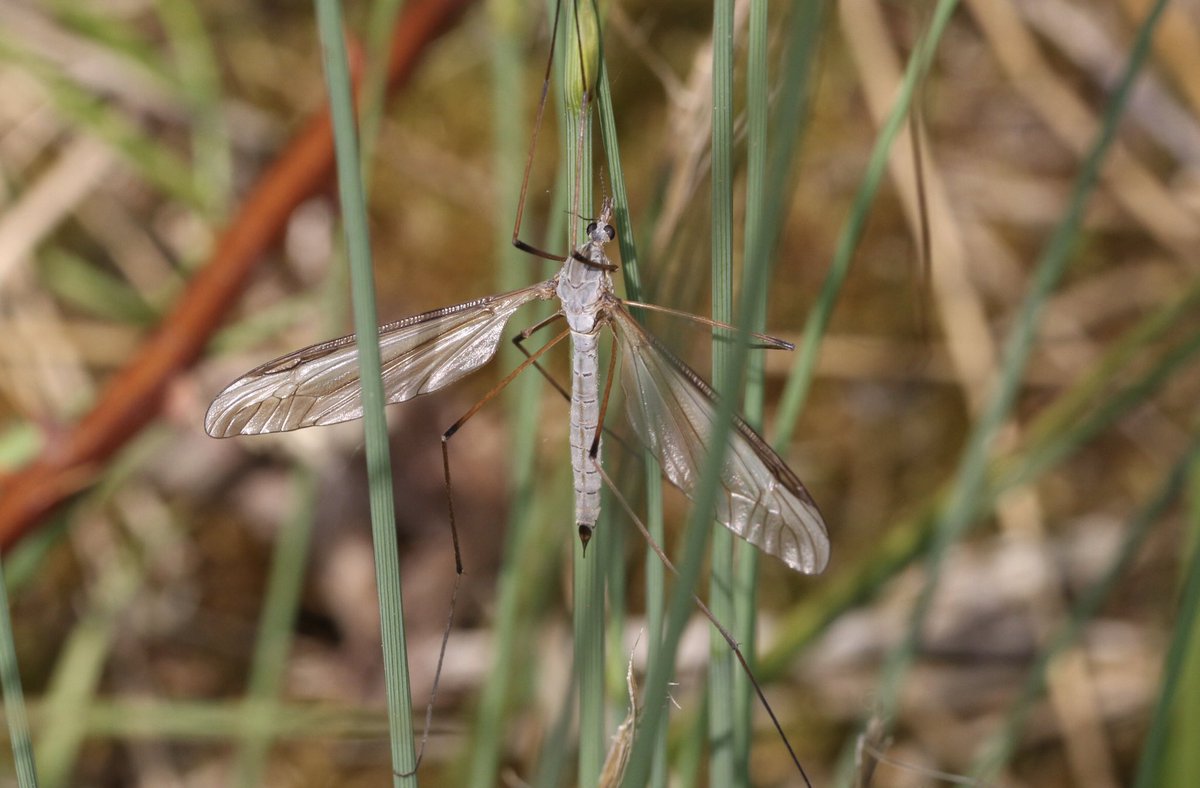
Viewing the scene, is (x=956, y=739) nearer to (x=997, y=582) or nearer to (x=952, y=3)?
(x=997, y=582)

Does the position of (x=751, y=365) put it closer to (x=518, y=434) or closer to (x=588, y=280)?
(x=588, y=280)

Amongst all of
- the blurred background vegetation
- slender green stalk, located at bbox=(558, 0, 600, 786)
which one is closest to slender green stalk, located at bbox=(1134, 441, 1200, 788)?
slender green stalk, located at bbox=(558, 0, 600, 786)

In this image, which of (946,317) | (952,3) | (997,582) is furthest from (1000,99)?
(952,3)

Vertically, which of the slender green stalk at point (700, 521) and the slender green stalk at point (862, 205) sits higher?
the slender green stalk at point (862, 205)

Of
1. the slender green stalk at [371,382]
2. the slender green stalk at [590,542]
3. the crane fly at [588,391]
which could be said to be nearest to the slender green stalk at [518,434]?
the crane fly at [588,391]

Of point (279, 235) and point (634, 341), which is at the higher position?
point (279, 235)

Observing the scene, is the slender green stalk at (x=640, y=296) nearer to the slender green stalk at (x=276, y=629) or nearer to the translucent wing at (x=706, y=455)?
the translucent wing at (x=706, y=455)

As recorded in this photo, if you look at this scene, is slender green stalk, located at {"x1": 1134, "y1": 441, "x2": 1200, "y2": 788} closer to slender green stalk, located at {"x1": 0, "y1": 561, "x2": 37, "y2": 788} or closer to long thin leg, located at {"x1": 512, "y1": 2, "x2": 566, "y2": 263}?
long thin leg, located at {"x1": 512, "y1": 2, "x2": 566, "y2": 263}
